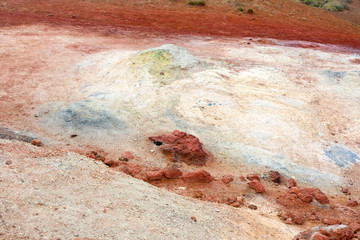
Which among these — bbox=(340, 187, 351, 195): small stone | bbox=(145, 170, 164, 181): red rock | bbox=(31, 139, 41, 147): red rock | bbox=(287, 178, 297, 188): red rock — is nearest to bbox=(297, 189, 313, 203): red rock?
bbox=(287, 178, 297, 188): red rock

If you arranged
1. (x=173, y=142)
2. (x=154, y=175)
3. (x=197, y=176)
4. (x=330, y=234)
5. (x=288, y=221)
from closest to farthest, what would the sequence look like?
1. (x=330, y=234)
2. (x=288, y=221)
3. (x=154, y=175)
4. (x=197, y=176)
5. (x=173, y=142)

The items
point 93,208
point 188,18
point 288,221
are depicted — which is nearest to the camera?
point 93,208

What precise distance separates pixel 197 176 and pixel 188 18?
11989mm

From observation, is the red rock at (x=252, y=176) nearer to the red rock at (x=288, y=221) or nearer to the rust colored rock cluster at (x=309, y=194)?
the rust colored rock cluster at (x=309, y=194)

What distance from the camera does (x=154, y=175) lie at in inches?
180

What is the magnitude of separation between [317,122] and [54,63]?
6.72 metres

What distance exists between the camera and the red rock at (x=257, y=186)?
15.2 ft

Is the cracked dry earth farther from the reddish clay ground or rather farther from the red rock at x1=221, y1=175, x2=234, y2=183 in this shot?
the reddish clay ground

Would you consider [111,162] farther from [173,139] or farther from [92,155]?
[173,139]

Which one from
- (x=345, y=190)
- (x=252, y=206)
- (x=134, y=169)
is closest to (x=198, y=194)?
(x=252, y=206)

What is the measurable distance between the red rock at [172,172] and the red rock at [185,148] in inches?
14.4

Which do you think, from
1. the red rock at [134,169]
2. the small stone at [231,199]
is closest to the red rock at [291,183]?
the small stone at [231,199]

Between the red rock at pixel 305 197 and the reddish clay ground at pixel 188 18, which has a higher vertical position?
the reddish clay ground at pixel 188 18

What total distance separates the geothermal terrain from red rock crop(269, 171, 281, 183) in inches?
0.6
